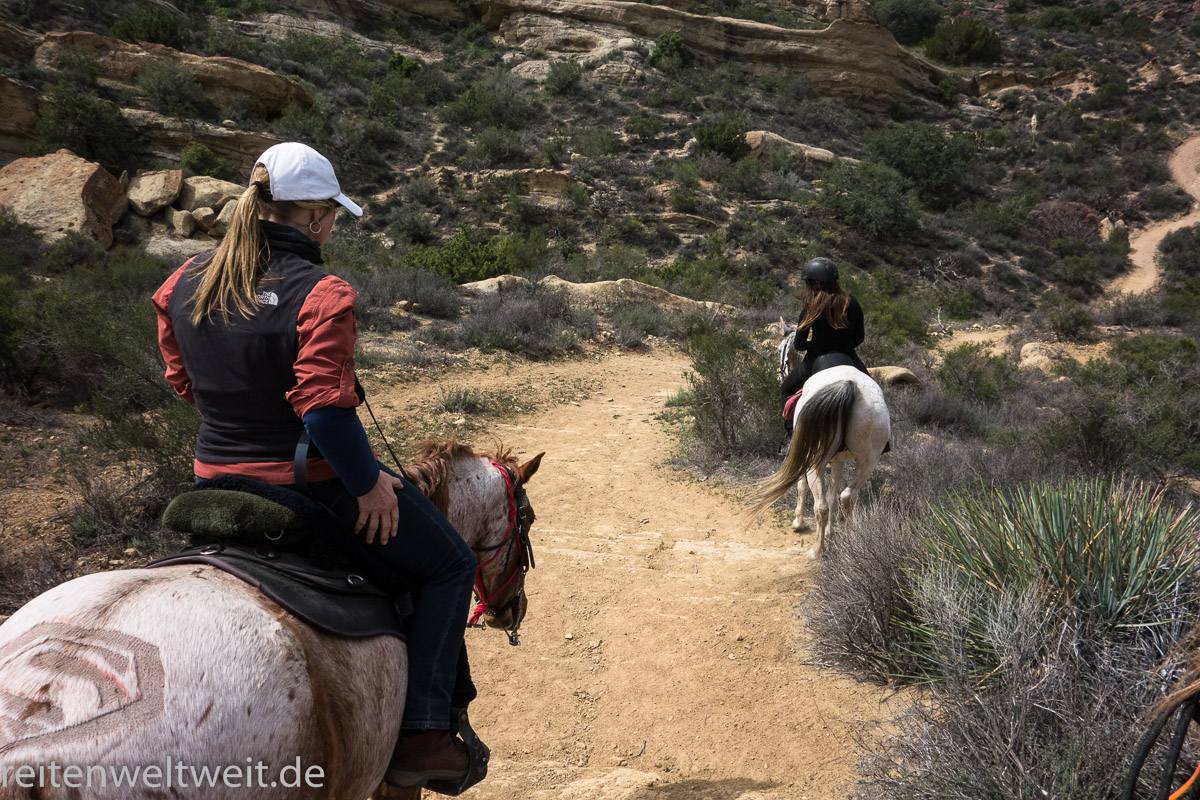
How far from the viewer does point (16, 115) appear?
18.2m

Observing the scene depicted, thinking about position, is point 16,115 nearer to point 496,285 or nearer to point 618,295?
point 496,285

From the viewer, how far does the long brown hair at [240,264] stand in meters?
1.63

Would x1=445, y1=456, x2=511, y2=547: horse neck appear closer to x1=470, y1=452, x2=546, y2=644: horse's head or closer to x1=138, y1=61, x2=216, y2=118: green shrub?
x1=470, y1=452, x2=546, y2=644: horse's head

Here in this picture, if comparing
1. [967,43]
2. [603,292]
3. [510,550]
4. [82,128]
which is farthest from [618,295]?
[967,43]

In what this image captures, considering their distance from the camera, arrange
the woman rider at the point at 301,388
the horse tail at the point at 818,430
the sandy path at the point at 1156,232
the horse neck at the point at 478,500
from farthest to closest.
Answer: the sandy path at the point at 1156,232
the horse tail at the point at 818,430
the horse neck at the point at 478,500
the woman rider at the point at 301,388

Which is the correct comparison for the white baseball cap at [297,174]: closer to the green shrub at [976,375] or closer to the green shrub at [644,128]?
the green shrub at [976,375]

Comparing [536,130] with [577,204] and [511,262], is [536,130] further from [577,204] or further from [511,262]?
[511,262]

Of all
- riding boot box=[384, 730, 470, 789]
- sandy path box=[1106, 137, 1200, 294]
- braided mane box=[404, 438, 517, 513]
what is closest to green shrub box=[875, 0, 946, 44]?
sandy path box=[1106, 137, 1200, 294]

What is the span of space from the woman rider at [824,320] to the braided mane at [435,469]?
344 centimetres

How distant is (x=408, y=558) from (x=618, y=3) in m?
42.7

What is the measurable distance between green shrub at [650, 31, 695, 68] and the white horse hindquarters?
39.4 meters

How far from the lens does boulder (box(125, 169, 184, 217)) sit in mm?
17359

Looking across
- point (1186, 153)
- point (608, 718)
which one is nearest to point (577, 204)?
point (608, 718)

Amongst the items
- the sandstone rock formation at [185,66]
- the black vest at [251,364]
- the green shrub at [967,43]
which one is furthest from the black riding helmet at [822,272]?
the green shrub at [967,43]
